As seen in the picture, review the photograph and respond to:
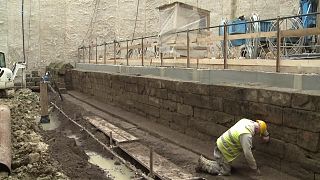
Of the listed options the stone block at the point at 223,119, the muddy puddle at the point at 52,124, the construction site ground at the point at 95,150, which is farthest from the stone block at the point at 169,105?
the muddy puddle at the point at 52,124

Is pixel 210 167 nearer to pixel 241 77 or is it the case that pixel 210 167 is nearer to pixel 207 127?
pixel 207 127

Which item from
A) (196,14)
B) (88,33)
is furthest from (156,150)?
Result: (88,33)

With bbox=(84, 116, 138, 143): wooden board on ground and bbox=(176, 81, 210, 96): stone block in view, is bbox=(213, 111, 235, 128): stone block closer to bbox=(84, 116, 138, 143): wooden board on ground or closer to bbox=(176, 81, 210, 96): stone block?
bbox=(176, 81, 210, 96): stone block

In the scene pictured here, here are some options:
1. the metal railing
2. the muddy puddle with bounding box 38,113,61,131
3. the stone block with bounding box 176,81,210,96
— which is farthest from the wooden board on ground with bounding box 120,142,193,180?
the muddy puddle with bounding box 38,113,61,131

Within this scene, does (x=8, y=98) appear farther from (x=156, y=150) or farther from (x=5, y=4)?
(x=156, y=150)

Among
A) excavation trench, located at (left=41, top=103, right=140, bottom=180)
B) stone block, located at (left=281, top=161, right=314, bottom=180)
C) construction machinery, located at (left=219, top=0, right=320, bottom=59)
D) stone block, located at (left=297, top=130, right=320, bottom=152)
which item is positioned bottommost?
excavation trench, located at (left=41, top=103, right=140, bottom=180)

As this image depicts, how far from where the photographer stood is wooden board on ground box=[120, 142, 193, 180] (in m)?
7.30

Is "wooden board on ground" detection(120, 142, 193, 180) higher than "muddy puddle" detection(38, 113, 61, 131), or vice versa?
"wooden board on ground" detection(120, 142, 193, 180)

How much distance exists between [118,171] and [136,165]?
447 millimetres

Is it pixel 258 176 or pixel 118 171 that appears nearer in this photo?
pixel 258 176

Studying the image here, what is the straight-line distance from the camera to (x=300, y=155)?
6348 millimetres

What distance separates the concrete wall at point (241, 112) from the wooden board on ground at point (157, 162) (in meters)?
1.42

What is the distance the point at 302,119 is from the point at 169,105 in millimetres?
5538

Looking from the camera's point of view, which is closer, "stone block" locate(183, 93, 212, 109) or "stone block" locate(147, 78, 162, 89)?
"stone block" locate(183, 93, 212, 109)
